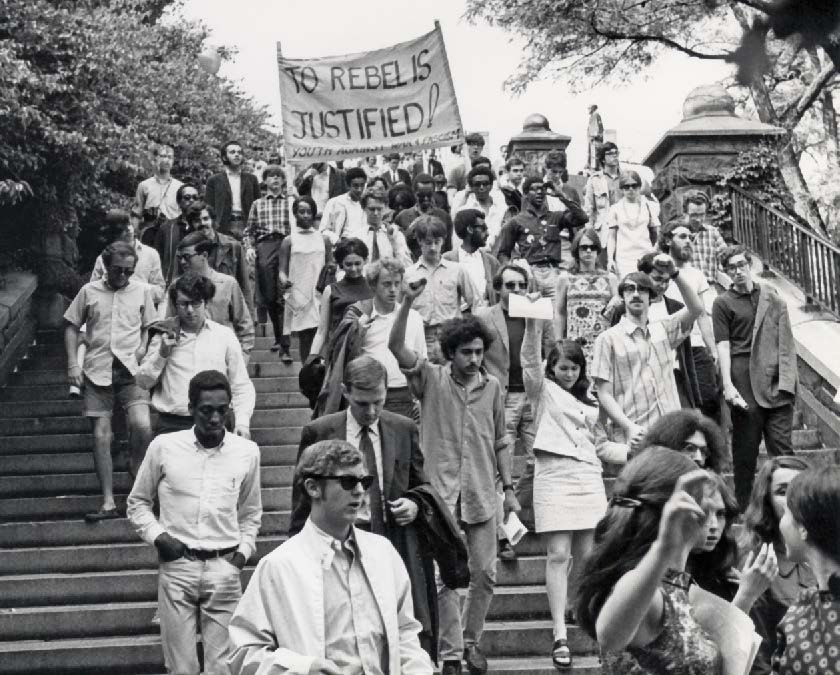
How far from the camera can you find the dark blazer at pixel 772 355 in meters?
10.1

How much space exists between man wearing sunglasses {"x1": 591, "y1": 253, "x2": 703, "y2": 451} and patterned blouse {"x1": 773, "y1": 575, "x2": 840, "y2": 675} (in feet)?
16.2

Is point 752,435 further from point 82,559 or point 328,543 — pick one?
point 328,543

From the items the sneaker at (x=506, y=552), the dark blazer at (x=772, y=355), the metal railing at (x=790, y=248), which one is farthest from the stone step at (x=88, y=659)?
the metal railing at (x=790, y=248)

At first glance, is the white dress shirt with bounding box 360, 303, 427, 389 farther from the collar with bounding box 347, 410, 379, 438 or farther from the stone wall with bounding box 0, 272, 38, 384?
the stone wall with bounding box 0, 272, 38, 384

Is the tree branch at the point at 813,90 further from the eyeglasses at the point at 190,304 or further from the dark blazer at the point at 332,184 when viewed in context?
the dark blazer at the point at 332,184

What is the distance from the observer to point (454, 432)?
8438 mm

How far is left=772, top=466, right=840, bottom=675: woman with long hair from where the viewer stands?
3.93 meters

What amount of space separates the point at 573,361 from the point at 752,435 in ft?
5.95

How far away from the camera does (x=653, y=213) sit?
13.9m

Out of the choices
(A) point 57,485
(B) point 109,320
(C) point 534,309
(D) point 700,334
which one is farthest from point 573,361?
(A) point 57,485

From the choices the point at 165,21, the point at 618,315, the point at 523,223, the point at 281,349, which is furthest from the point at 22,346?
the point at 165,21

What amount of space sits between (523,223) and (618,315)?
2.63m

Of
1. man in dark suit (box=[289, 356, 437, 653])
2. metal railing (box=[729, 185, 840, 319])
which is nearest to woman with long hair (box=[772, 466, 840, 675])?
man in dark suit (box=[289, 356, 437, 653])

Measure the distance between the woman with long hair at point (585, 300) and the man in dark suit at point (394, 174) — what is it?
7.01 metres
